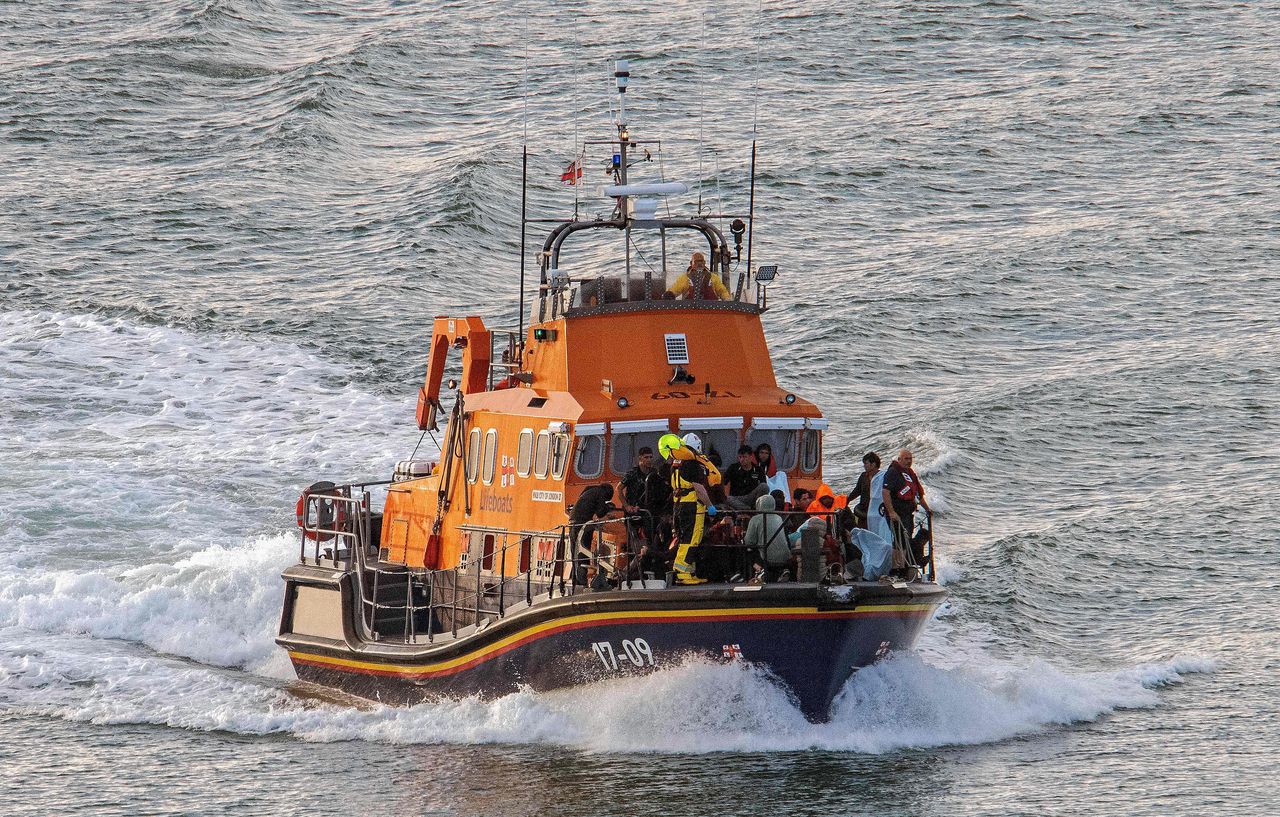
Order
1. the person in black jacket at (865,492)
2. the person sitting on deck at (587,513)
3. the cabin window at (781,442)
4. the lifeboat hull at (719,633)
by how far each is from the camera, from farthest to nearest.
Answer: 1. the cabin window at (781,442)
2. the person in black jacket at (865,492)
3. the person sitting on deck at (587,513)
4. the lifeboat hull at (719,633)

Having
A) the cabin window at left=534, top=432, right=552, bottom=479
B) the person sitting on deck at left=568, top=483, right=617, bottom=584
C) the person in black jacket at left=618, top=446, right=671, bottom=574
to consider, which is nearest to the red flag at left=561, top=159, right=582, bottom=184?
the cabin window at left=534, top=432, right=552, bottom=479

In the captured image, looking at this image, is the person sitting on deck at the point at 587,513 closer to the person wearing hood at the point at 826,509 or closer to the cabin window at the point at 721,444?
the cabin window at the point at 721,444

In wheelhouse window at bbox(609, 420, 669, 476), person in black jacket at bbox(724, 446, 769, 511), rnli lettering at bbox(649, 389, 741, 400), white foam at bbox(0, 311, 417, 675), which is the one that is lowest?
white foam at bbox(0, 311, 417, 675)

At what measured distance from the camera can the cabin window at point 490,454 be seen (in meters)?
15.2

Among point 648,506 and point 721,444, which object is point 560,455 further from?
point 721,444

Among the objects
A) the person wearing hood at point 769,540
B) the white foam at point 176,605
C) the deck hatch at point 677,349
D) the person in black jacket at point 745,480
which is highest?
the deck hatch at point 677,349

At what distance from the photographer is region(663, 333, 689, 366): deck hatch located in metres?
14.9

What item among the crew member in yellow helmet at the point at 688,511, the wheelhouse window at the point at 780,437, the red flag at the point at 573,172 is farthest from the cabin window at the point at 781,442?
the red flag at the point at 573,172

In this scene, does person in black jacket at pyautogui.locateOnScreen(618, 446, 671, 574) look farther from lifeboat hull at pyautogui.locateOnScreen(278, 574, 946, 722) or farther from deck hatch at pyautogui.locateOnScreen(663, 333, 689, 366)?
deck hatch at pyautogui.locateOnScreen(663, 333, 689, 366)

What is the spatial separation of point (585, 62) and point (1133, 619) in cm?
2321

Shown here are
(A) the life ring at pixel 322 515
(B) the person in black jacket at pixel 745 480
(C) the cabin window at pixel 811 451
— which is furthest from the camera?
(A) the life ring at pixel 322 515

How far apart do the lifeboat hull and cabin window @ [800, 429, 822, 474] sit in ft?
6.82

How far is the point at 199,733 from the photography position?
1441 centimetres

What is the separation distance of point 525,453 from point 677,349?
163cm
